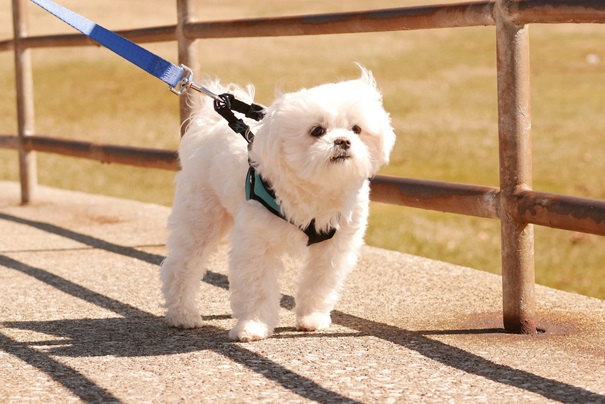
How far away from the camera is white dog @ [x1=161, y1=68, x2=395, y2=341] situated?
3.87 meters

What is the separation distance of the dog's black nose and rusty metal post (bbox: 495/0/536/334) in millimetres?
759

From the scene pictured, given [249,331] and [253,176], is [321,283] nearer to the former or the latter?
[249,331]

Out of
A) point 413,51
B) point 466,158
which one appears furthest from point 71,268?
point 413,51

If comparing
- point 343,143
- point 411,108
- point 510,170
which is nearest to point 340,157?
point 343,143

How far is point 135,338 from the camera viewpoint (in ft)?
14.1

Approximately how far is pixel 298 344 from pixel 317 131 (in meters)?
0.85

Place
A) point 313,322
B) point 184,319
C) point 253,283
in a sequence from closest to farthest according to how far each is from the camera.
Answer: point 253,283, point 313,322, point 184,319

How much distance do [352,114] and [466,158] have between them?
9.94 m

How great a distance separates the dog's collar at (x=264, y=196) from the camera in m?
4.10

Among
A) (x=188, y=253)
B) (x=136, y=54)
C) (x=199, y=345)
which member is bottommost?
(x=199, y=345)

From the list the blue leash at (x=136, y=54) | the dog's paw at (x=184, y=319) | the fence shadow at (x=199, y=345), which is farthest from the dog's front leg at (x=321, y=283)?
the blue leash at (x=136, y=54)

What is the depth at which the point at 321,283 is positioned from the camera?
4371 mm

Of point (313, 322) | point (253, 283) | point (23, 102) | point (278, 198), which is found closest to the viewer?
point (278, 198)

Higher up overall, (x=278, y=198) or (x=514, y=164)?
(x=514, y=164)
